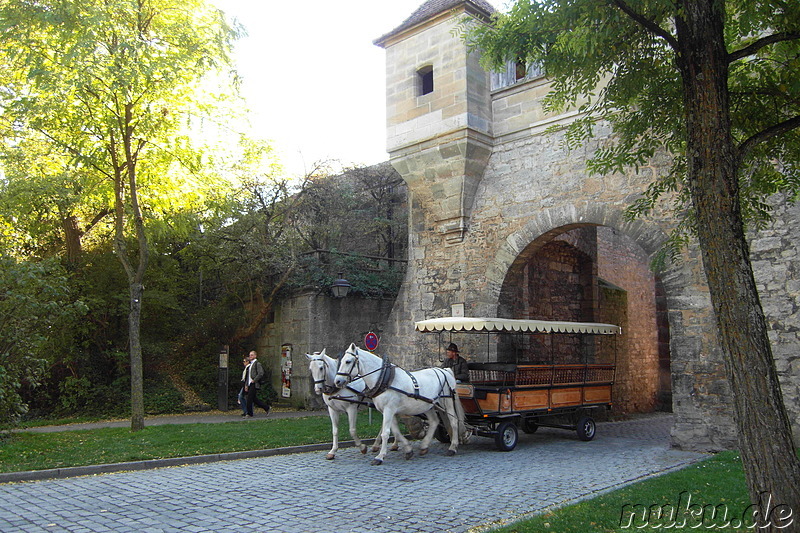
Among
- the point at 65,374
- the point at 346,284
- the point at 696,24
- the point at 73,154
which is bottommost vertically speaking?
the point at 65,374

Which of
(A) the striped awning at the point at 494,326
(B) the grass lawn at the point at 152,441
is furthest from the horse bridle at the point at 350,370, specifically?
(A) the striped awning at the point at 494,326

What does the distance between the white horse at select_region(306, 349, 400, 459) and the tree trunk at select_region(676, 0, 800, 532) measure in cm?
561

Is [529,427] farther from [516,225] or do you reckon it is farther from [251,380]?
[251,380]

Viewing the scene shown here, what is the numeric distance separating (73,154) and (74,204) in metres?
3.76

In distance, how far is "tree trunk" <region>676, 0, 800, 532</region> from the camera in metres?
4.93

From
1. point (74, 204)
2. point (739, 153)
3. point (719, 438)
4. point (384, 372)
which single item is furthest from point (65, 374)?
point (739, 153)

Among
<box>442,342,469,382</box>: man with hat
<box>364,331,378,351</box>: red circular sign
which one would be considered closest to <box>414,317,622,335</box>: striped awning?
<box>442,342,469,382</box>: man with hat

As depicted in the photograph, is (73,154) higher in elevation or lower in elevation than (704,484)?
higher

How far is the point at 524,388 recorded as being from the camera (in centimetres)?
1108

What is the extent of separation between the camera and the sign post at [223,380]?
54.9ft

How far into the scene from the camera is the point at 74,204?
604 inches

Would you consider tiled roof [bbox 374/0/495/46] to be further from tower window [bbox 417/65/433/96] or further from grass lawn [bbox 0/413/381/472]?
grass lawn [bbox 0/413/381/472]

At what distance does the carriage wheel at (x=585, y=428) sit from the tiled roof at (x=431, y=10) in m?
8.95

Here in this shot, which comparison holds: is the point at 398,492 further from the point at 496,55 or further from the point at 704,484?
the point at 496,55
